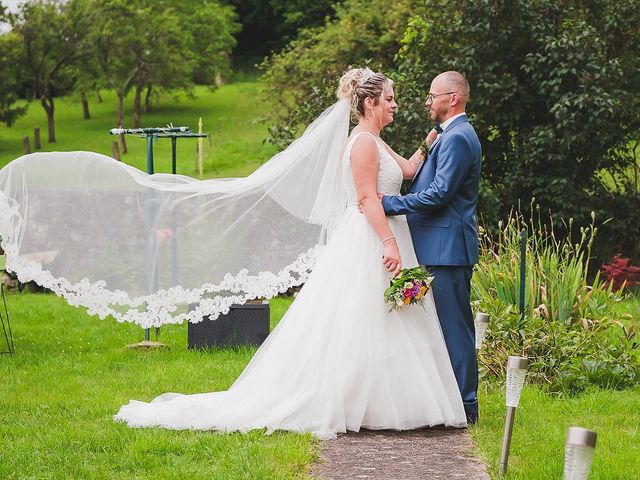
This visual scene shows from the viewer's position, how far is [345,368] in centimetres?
602

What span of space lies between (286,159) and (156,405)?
6.48 feet

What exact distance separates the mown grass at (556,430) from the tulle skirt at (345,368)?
1.44 feet

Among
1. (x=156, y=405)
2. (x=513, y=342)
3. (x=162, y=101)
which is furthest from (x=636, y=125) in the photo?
(x=162, y=101)

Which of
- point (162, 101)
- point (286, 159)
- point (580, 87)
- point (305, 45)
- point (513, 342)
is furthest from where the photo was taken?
point (162, 101)

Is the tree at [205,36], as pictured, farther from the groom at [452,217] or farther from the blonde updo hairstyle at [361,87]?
the groom at [452,217]

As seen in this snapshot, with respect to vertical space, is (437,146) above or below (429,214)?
above

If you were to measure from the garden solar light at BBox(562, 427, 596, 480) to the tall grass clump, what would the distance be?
395 centimetres

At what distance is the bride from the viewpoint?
6.00 meters

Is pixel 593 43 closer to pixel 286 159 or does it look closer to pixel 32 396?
pixel 286 159

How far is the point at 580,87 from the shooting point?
14.3 metres

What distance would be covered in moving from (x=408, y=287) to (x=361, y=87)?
1.36 m

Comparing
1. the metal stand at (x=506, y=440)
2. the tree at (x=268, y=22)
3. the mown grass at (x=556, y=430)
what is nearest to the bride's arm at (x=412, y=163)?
the mown grass at (x=556, y=430)

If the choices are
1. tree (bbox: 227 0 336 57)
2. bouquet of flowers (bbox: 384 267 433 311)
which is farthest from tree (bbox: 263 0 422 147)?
tree (bbox: 227 0 336 57)

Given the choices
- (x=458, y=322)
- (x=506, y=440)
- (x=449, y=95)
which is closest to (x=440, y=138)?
(x=449, y=95)
